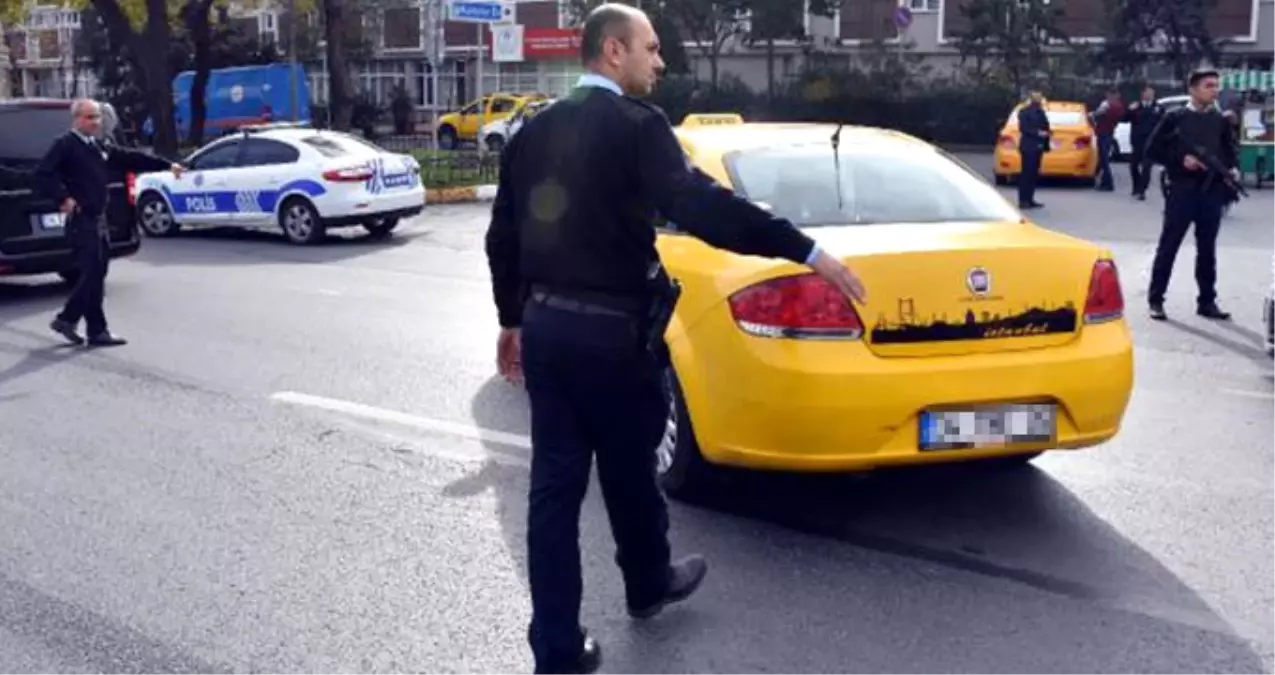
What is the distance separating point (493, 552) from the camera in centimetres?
519

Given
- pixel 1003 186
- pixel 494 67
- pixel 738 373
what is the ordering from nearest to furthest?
pixel 738 373 < pixel 1003 186 < pixel 494 67

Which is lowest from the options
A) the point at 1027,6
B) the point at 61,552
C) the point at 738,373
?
the point at 61,552

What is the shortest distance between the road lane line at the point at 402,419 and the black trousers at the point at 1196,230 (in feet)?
19.0

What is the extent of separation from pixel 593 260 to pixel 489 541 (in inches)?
73.0

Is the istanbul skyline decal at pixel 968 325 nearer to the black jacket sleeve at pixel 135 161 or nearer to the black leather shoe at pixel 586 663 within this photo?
the black leather shoe at pixel 586 663

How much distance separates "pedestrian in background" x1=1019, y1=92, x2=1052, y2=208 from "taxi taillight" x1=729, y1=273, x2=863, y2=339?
1551 cm

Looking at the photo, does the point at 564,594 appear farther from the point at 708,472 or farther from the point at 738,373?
the point at 708,472

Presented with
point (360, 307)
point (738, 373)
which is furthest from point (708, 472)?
point (360, 307)

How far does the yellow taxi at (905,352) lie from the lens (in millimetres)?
4902

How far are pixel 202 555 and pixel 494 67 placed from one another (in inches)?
2261

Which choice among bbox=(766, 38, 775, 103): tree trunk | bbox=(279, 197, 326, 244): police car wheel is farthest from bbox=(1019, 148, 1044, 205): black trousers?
bbox=(766, 38, 775, 103): tree trunk

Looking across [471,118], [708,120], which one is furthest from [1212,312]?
[471,118]

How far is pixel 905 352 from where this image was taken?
16.2 ft

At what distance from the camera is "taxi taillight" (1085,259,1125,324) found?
Result: 5.23 meters
